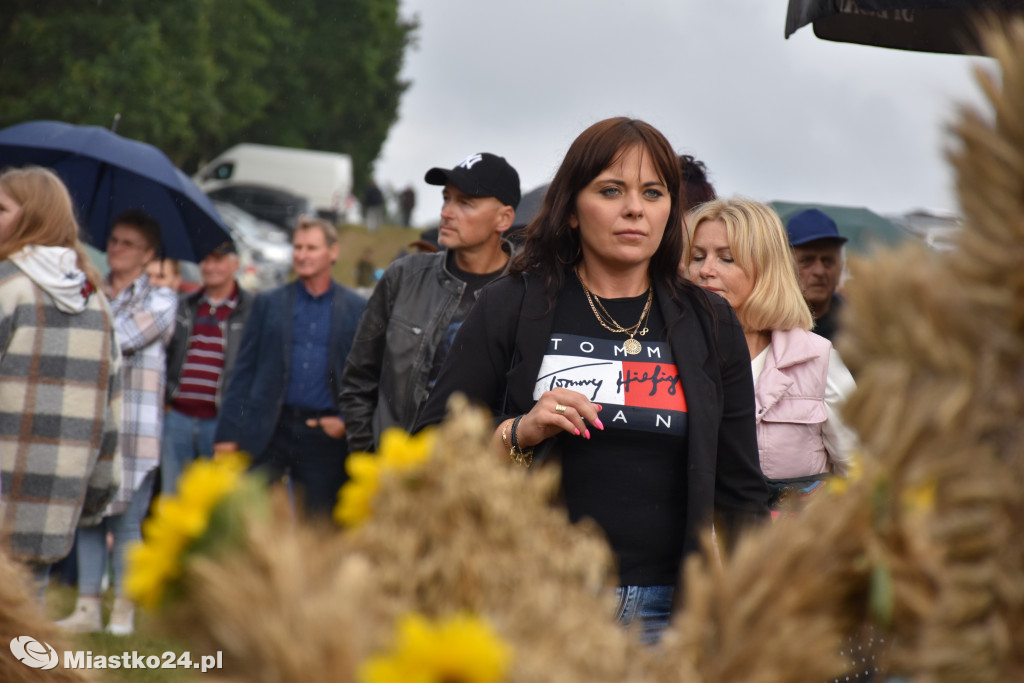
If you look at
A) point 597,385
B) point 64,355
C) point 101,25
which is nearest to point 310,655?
point 597,385

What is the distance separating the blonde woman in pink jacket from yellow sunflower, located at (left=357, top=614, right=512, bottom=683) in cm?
309

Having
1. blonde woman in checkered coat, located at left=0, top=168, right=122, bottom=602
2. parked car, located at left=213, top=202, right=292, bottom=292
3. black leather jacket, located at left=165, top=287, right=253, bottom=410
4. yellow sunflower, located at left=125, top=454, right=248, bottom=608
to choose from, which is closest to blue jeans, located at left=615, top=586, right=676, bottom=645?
yellow sunflower, located at left=125, top=454, right=248, bottom=608

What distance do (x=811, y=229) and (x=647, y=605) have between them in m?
3.77

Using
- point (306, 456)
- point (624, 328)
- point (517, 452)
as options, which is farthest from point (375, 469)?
point (306, 456)

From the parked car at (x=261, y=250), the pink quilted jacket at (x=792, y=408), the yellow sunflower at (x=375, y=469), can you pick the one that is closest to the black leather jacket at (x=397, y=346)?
the pink quilted jacket at (x=792, y=408)

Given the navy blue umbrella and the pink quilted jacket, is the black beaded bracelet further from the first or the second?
the navy blue umbrella

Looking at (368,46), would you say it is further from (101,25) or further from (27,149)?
(27,149)

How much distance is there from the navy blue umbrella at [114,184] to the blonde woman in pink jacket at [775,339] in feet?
15.8

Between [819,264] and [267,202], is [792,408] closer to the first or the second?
[819,264]

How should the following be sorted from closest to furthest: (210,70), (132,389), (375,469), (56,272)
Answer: (375,469)
(56,272)
(132,389)
(210,70)

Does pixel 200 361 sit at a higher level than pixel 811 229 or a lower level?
lower

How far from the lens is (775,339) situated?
13.6ft

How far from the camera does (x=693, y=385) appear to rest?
289cm

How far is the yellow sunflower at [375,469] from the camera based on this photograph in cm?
99
